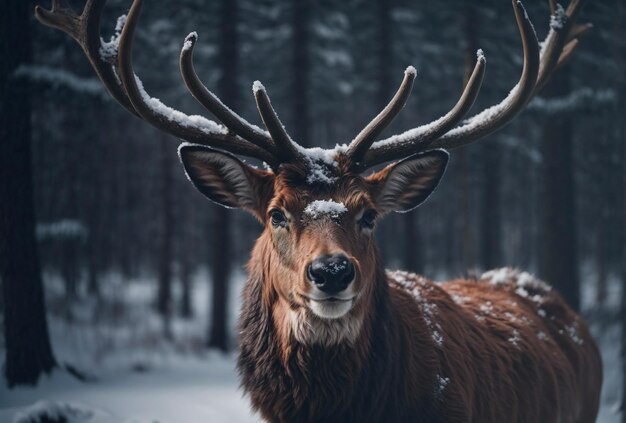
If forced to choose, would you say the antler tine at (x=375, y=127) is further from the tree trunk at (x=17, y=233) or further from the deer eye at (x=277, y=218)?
the tree trunk at (x=17, y=233)

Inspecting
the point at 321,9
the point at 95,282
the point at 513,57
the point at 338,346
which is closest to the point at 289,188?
the point at 338,346

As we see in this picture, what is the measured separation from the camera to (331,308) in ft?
11.0

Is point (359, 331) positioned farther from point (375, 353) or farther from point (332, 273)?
point (332, 273)

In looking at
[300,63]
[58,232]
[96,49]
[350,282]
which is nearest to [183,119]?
[96,49]

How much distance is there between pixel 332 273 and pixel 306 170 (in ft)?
3.30

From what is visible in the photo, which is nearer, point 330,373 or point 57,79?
point 330,373

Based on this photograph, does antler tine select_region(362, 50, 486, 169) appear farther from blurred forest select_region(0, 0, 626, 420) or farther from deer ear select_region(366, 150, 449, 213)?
blurred forest select_region(0, 0, 626, 420)

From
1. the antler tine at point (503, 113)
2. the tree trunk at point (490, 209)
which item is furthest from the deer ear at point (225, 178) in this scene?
the tree trunk at point (490, 209)

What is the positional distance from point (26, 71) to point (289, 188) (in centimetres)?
535

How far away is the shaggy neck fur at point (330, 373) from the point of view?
3607 mm

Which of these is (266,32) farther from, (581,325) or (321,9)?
(581,325)

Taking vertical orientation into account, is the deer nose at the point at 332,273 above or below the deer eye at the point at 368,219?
below

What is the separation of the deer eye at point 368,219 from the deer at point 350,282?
0.04 feet

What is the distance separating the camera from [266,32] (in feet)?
63.0
